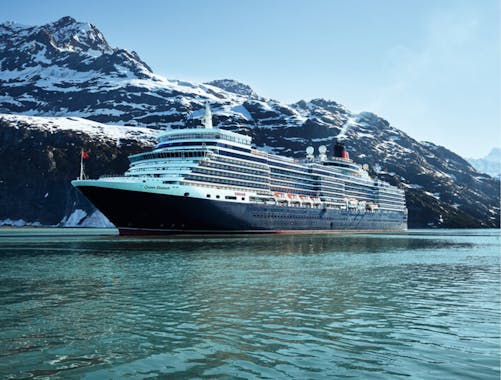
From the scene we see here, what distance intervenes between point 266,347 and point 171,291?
883 centimetres

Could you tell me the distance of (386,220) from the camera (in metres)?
135

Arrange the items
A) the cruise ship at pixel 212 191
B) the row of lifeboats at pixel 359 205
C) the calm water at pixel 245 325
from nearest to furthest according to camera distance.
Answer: the calm water at pixel 245 325 < the cruise ship at pixel 212 191 < the row of lifeboats at pixel 359 205

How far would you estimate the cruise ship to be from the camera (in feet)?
213

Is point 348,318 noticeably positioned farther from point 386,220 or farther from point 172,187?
point 386,220

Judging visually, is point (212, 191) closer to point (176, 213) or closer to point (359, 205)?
point (176, 213)

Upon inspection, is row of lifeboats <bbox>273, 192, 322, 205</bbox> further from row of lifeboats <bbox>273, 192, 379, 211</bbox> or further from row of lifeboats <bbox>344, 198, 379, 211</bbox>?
row of lifeboats <bbox>344, 198, 379, 211</bbox>

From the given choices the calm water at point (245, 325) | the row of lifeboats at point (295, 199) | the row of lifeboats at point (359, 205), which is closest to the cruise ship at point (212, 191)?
the row of lifeboats at point (295, 199)

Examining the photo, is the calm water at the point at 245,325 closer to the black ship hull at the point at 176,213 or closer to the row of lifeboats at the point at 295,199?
the black ship hull at the point at 176,213

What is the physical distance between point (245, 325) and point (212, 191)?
188 feet

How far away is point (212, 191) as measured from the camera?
69562mm

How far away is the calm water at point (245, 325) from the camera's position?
30.0 ft

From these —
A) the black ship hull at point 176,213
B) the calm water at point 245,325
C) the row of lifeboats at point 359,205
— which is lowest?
the calm water at point 245,325

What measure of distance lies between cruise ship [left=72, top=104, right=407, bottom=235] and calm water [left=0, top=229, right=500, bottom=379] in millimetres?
40843

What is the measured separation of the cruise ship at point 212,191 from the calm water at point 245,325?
4084 centimetres
